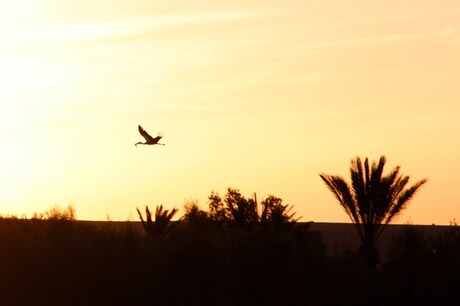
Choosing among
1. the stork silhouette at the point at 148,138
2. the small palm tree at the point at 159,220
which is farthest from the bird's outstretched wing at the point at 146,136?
the small palm tree at the point at 159,220

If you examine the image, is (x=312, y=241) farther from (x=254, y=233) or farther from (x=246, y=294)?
(x=246, y=294)

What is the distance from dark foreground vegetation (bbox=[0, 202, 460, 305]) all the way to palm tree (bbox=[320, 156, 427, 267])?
797 cm

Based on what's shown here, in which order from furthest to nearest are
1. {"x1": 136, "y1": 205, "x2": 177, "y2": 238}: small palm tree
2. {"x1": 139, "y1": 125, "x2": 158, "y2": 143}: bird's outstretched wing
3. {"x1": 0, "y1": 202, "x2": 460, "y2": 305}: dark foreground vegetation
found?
{"x1": 136, "y1": 205, "x2": 177, "y2": 238}: small palm tree < {"x1": 139, "y1": 125, "x2": 158, "y2": 143}: bird's outstretched wing < {"x1": 0, "y1": 202, "x2": 460, "y2": 305}: dark foreground vegetation

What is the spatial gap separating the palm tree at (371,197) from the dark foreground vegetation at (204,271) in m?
7.97

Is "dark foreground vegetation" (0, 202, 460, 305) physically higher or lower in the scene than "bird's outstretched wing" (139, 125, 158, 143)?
lower

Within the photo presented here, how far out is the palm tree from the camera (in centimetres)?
4938

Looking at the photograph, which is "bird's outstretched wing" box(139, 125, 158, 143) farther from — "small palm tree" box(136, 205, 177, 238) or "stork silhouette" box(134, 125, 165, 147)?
"small palm tree" box(136, 205, 177, 238)

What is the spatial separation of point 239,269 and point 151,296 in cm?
237

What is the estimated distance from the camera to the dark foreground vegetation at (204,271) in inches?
1419

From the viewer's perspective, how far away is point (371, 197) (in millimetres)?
49844

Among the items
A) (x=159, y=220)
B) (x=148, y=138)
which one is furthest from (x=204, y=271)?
(x=159, y=220)

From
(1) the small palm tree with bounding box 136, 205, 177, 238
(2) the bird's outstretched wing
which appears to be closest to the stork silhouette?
(2) the bird's outstretched wing

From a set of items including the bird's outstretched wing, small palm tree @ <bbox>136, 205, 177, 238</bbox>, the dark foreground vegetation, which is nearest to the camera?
the dark foreground vegetation

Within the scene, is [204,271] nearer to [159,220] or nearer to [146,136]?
[146,136]
